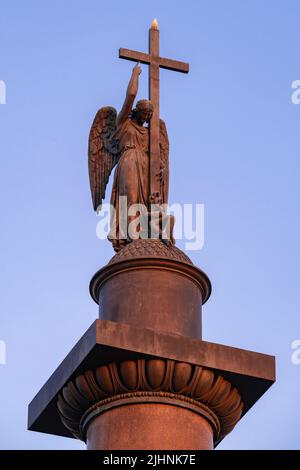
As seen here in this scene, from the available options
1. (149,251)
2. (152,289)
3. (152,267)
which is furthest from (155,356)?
(149,251)

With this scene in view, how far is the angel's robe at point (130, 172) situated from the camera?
19500 millimetres

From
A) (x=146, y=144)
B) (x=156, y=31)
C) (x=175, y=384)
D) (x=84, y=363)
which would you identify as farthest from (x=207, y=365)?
(x=156, y=31)

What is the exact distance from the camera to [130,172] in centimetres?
1972

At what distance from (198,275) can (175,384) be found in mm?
1870

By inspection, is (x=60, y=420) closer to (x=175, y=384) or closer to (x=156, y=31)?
(x=175, y=384)

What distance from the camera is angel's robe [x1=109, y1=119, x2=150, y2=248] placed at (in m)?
19.5

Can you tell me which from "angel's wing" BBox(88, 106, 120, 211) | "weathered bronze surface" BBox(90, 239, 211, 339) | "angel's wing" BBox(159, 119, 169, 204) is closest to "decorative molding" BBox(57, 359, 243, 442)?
"weathered bronze surface" BBox(90, 239, 211, 339)

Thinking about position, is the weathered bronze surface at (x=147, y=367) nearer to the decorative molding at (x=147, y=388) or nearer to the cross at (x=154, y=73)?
the decorative molding at (x=147, y=388)

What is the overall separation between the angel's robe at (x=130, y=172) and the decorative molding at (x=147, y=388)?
8.78 feet

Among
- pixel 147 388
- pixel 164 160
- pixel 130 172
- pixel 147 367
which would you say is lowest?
pixel 147 388

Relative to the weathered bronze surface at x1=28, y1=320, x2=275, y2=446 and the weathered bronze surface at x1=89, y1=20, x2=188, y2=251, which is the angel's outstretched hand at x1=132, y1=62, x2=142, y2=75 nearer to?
the weathered bronze surface at x1=89, y1=20, x2=188, y2=251

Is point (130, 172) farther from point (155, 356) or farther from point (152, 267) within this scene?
point (155, 356)

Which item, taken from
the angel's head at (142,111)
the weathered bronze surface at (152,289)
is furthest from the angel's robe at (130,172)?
the weathered bronze surface at (152,289)

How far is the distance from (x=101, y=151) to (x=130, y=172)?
1.32 metres
